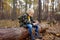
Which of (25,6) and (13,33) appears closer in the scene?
(13,33)

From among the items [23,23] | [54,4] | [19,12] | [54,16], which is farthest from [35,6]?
[23,23]

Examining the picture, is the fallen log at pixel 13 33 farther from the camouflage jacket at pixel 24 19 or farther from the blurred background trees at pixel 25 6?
the blurred background trees at pixel 25 6

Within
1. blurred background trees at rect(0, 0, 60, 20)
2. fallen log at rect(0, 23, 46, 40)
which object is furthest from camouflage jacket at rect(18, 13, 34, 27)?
blurred background trees at rect(0, 0, 60, 20)

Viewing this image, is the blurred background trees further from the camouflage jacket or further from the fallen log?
the fallen log

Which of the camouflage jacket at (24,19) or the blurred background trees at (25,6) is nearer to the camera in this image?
the camouflage jacket at (24,19)

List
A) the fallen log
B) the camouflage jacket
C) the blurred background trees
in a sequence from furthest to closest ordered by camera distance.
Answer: the blurred background trees, the camouflage jacket, the fallen log

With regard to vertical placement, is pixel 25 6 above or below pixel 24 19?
above

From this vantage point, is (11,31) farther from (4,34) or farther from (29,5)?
(29,5)

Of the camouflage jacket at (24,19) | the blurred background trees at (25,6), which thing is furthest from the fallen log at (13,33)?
the blurred background trees at (25,6)

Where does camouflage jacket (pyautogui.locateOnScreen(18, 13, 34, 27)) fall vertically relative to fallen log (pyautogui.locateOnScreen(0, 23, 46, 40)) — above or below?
above

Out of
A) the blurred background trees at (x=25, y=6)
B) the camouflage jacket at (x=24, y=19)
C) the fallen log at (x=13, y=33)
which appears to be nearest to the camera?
the fallen log at (x=13, y=33)

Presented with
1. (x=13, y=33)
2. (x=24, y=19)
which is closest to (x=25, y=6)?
(x=24, y=19)

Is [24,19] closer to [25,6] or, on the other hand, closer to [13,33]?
[13,33]

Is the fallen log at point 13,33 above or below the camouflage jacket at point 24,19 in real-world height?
below
